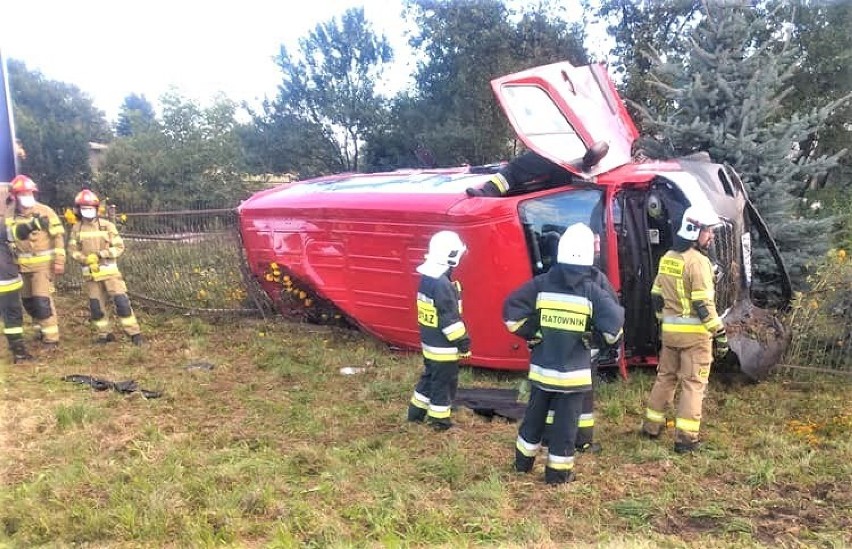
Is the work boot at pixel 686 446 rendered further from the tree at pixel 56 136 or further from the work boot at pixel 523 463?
the tree at pixel 56 136

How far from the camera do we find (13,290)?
6.08m

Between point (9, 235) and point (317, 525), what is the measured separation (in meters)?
4.92

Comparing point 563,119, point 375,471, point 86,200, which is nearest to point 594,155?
point 563,119

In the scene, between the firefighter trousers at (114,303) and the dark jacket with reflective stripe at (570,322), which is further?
the firefighter trousers at (114,303)

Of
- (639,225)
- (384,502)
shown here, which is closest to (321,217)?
(639,225)

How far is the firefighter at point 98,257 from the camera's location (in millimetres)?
6520

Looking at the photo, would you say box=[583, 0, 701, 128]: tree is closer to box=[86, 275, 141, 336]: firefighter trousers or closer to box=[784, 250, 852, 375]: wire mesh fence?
box=[784, 250, 852, 375]: wire mesh fence

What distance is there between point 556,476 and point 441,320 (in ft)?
4.09

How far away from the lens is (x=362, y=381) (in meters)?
5.42

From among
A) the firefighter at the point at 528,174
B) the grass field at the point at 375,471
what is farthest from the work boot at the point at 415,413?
the firefighter at the point at 528,174

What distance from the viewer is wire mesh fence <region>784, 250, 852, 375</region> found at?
519 cm

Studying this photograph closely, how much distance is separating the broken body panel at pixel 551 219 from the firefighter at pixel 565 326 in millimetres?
1289

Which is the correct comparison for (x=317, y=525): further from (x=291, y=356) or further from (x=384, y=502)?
(x=291, y=356)

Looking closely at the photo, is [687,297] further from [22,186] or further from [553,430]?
[22,186]
